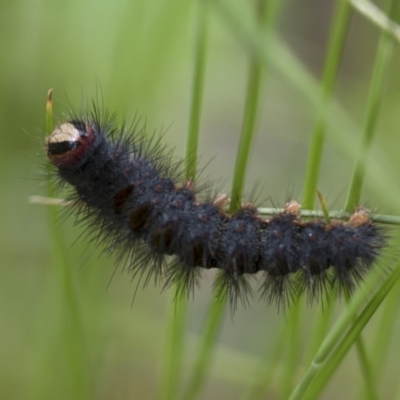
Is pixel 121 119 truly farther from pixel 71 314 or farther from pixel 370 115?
pixel 370 115

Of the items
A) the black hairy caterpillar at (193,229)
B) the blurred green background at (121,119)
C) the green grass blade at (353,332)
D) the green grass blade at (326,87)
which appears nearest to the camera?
the green grass blade at (353,332)

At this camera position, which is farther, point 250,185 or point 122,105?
point 250,185

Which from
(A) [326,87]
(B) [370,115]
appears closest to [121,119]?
(A) [326,87]

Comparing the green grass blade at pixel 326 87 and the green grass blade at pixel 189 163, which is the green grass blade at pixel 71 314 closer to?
the green grass blade at pixel 189 163

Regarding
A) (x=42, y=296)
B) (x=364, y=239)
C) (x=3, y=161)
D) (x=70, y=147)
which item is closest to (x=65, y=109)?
(x=3, y=161)

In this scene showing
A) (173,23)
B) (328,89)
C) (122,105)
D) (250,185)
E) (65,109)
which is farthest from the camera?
(250,185)

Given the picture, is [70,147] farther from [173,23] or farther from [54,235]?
[173,23]

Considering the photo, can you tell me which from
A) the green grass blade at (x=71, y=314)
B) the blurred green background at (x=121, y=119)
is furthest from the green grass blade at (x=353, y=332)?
the blurred green background at (x=121, y=119)
